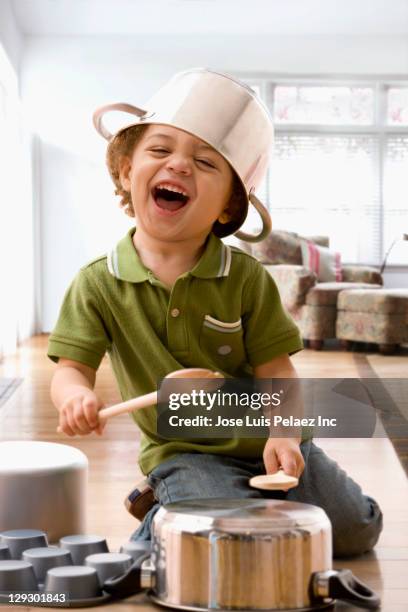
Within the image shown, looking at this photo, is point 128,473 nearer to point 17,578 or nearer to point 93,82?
point 17,578

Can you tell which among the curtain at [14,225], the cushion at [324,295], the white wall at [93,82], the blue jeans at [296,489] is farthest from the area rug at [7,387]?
the white wall at [93,82]

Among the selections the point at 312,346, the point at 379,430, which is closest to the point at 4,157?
the point at 312,346

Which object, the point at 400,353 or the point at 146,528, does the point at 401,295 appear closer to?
the point at 400,353

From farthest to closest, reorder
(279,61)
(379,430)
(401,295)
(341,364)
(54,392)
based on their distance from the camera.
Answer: (279,61) < (401,295) < (341,364) < (379,430) < (54,392)

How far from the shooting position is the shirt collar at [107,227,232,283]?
130 cm

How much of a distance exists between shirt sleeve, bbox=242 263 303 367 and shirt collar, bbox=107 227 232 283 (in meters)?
0.06

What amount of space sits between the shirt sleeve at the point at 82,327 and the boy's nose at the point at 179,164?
0.77 feet

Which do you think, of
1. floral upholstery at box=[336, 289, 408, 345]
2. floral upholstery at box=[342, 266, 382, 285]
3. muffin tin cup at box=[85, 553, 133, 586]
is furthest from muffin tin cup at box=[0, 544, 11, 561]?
floral upholstery at box=[342, 266, 382, 285]

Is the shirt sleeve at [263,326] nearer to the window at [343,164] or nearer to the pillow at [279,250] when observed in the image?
the pillow at [279,250]

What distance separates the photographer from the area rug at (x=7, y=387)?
3.37m

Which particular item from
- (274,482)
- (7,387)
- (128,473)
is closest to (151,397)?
(274,482)

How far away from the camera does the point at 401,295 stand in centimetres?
541

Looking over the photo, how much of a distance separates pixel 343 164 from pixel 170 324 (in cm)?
595

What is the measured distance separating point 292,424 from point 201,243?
0.93 ft
